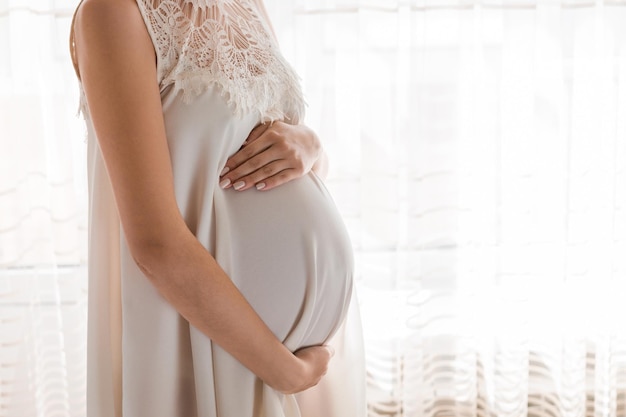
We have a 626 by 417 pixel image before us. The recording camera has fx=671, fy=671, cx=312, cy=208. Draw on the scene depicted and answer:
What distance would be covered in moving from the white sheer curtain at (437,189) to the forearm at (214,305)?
3.19 ft

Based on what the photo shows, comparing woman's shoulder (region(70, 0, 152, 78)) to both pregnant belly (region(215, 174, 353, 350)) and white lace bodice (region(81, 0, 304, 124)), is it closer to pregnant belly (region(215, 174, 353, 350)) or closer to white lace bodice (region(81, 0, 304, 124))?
white lace bodice (region(81, 0, 304, 124))

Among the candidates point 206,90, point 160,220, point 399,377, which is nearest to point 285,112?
point 206,90

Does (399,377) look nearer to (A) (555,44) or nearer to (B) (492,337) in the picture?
(B) (492,337)

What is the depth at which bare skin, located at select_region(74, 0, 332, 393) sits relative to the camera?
85 cm

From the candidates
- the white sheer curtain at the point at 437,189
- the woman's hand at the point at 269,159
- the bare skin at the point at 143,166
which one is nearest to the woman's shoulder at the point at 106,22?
the bare skin at the point at 143,166

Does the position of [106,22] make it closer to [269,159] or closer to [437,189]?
[269,159]

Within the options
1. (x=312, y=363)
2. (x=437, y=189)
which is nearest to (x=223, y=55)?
(x=312, y=363)

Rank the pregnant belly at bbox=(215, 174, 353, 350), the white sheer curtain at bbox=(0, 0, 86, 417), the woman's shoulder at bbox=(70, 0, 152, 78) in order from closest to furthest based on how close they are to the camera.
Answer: the woman's shoulder at bbox=(70, 0, 152, 78) → the pregnant belly at bbox=(215, 174, 353, 350) → the white sheer curtain at bbox=(0, 0, 86, 417)

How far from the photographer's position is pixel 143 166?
0.86m

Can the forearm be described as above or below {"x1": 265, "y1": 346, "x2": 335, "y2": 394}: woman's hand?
above

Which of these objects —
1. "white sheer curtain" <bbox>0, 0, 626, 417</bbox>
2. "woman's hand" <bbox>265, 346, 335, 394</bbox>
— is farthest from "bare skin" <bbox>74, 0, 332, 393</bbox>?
"white sheer curtain" <bbox>0, 0, 626, 417</bbox>

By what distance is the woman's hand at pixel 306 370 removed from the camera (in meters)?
1.00

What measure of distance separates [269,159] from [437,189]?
3.33 ft

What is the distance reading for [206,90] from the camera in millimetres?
950
